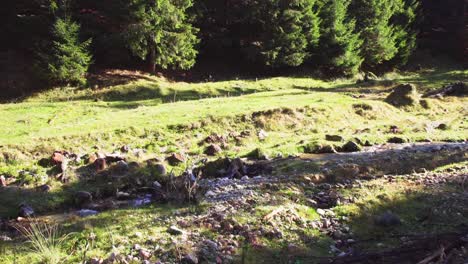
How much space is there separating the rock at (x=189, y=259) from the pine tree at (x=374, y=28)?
35.6 metres

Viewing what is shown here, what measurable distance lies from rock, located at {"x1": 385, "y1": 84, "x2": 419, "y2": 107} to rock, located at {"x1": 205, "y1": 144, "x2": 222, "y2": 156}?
35.7ft

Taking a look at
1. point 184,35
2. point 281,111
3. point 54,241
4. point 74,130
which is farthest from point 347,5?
point 54,241

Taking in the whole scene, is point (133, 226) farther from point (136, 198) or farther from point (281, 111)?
point (281, 111)

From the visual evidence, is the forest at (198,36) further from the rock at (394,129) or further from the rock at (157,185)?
the rock at (157,185)

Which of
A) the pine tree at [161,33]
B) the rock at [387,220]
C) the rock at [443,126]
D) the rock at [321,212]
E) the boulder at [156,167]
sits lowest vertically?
the rock at [443,126]

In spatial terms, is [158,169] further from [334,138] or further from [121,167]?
[334,138]

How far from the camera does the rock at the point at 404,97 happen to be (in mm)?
21688

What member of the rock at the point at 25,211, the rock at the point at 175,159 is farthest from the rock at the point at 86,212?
the rock at the point at 175,159

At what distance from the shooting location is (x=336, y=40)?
118 feet

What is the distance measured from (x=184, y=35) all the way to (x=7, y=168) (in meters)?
20.3

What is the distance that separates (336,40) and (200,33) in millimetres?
9947

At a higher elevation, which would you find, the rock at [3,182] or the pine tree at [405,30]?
the pine tree at [405,30]

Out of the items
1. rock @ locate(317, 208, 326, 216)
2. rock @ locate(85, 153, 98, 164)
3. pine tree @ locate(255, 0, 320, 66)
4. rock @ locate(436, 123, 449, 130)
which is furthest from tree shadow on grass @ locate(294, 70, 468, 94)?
rock @ locate(317, 208, 326, 216)

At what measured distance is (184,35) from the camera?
30.7m
